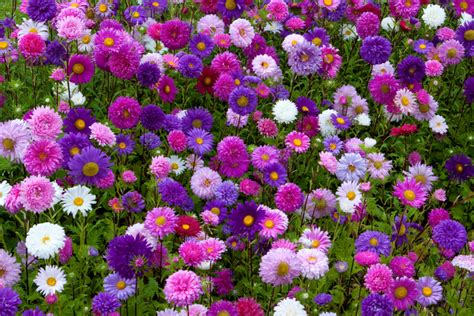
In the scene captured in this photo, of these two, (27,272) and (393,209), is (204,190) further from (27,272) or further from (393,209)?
(393,209)

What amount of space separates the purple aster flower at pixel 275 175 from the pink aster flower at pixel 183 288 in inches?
46.3

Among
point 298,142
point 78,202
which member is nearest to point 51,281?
point 78,202

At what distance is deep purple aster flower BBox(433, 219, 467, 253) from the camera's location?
317cm

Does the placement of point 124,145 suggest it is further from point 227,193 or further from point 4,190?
point 4,190

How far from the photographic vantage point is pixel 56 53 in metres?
4.09

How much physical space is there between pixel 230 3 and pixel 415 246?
7.09ft

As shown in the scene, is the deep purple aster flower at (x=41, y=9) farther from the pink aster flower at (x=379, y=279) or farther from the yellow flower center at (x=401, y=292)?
the yellow flower center at (x=401, y=292)

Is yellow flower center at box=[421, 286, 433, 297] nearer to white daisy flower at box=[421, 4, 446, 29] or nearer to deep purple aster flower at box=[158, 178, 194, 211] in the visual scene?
deep purple aster flower at box=[158, 178, 194, 211]

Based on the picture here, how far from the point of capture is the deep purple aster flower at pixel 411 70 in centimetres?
456

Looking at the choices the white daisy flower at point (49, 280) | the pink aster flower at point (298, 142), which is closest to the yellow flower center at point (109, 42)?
the pink aster flower at point (298, 142)

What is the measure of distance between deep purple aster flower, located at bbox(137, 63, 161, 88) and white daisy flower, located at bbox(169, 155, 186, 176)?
0.50 metres

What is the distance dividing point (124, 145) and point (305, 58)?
53.1 inches

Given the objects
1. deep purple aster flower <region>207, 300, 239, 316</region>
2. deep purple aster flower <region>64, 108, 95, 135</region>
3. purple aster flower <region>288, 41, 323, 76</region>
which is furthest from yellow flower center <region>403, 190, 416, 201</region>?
deep purple aster flower <region>64, 108, 95, 135</region>

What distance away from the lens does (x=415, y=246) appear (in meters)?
3.55
